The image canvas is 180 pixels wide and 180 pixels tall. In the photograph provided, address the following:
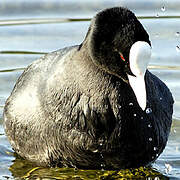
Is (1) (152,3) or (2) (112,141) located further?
(1) (152,3)

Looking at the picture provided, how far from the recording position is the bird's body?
4.83 meters

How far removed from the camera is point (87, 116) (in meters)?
4.88

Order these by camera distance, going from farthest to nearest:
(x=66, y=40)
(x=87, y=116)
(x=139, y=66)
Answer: (x=66, y=40)
(x=87, y=116)
(x=139, y=66)

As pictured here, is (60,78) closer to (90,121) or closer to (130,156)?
(90,121)

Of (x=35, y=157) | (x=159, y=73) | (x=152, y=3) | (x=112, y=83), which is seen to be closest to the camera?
(x=112, y=83)

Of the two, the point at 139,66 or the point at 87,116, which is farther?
the point at 87,116

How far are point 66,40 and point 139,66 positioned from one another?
12.2 feet

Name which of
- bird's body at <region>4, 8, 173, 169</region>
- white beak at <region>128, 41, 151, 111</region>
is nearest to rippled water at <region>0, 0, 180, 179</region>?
bird's body at <region>4, 8, 173, 169</region>

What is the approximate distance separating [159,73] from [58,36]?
1.47 meters

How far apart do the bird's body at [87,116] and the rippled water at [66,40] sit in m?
0.55

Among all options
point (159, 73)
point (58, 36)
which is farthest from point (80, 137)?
point (58, 36)

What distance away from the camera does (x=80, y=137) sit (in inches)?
195

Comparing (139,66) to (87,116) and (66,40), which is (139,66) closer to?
(87,116)

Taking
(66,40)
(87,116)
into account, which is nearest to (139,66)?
(87,116)
